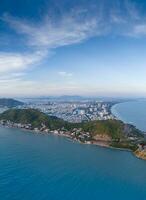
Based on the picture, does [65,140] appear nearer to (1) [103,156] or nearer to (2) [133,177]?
(1) [103,156]

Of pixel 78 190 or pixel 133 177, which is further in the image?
pixel 133 177

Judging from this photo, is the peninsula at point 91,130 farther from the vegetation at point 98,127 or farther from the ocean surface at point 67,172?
the ocean surface at point 67,172

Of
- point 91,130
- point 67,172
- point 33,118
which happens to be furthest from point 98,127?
point 67,172

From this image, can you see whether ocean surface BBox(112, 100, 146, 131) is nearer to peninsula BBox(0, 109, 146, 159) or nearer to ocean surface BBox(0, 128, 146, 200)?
peninsula BBox(0, 109, 146, 159)

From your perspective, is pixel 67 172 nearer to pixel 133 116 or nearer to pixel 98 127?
pixel 98 127

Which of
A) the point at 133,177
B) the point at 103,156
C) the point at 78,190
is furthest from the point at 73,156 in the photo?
the point at 78,190
